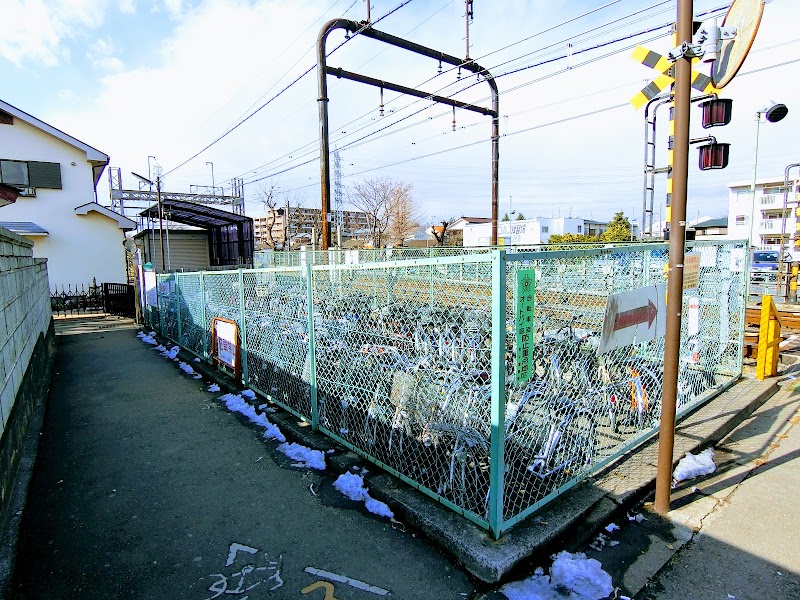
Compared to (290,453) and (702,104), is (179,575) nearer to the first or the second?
(290,453)

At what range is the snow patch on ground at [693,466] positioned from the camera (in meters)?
3.37

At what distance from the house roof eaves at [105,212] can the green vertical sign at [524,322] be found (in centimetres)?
1923

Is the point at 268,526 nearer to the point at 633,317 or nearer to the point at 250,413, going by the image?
the point at 250,413

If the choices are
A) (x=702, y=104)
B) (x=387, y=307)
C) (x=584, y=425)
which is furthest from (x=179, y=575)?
(x=702, y=104)

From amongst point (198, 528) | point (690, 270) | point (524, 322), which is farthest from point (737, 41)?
point (198, 528)

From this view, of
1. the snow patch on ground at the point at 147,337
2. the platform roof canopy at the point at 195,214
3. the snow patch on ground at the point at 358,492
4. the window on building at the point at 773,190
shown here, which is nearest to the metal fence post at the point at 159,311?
the snow patch on ground at the point at 147,337

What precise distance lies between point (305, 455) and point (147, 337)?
7866 millimetres

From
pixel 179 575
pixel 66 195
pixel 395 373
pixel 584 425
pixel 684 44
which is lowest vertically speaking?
pixel 179 575

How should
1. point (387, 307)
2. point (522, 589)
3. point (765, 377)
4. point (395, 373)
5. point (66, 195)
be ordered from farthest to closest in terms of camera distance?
point (66, 195) → point (765, 377) → point (387, 307) → point (395, 373) → point (522, 589)

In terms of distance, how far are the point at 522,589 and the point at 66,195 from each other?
20.5 m

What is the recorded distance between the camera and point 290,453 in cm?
386

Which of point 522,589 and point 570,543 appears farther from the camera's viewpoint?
point 570,543

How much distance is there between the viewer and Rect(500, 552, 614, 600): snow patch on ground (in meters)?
2.22

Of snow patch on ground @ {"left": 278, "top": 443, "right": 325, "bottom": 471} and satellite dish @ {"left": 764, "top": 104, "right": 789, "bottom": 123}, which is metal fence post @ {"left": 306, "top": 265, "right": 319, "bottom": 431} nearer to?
snow patch on ground @ {"left": 278, "top": 443, "right": 325, "bottom": 471}
